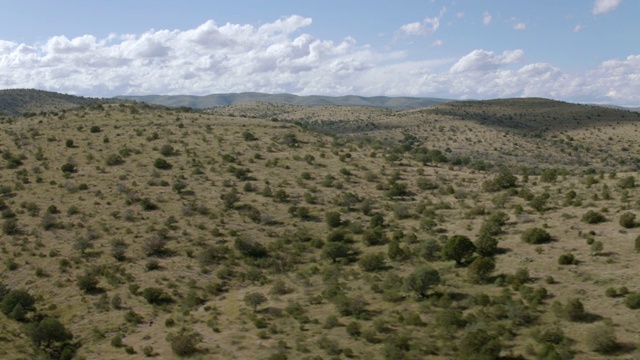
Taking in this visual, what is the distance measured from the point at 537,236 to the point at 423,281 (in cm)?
1094

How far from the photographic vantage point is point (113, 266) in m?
38.8

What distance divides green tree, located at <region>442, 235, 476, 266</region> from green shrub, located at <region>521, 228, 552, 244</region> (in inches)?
178

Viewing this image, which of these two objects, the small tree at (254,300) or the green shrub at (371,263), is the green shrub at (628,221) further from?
the small tree at (254,300)

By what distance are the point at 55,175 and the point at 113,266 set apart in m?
25.0

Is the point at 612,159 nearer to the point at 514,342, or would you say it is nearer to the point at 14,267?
the point at 514,342

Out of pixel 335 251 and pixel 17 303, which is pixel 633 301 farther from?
pixel 17 303

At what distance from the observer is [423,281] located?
1169 inches

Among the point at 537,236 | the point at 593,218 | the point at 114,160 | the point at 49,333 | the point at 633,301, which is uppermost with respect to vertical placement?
the point at 114,160

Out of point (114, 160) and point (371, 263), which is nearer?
point (371, 263)

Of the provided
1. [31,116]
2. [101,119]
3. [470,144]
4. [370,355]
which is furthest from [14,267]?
[470,144]

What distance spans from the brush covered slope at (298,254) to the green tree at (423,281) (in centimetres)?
20

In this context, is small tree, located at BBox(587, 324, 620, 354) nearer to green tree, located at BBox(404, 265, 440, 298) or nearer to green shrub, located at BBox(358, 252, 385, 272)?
green tree, located at BBox(404, 265, 440, 298)

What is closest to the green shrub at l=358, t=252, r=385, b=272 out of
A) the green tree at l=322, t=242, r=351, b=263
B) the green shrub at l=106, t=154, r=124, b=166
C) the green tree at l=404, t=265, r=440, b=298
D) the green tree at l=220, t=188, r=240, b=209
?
the green tree at l=322, t=242, r=351, b=263

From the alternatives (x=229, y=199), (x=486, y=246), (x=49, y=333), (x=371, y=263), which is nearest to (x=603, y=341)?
(x=486, y=246)
